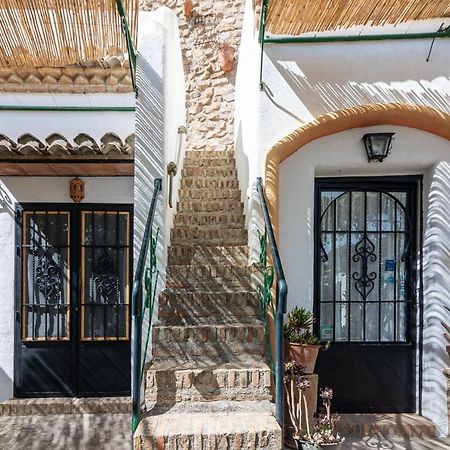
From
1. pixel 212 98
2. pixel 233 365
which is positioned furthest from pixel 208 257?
pixel 212 98

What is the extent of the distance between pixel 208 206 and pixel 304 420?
10.3 feet

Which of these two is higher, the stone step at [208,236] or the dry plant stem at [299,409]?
the stone step at [208,236]

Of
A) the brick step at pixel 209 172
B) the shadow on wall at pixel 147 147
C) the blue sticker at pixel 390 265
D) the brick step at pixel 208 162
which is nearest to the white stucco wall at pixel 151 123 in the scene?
the shadow on wall at pixel 147 147

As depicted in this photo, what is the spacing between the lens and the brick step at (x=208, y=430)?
327 cm

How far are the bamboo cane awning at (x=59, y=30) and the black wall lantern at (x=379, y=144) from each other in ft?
9.18

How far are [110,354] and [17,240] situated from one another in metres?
1.96

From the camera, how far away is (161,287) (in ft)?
15.2

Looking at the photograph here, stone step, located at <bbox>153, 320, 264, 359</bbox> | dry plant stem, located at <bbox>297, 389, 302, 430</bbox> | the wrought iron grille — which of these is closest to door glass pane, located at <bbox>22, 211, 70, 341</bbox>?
stone step, located at <bbox>153, 320, 264, 359</bbox>

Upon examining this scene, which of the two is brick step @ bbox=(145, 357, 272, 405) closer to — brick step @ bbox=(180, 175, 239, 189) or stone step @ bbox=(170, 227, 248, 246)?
stone step @ bbox=(170, 227, 248, 246)

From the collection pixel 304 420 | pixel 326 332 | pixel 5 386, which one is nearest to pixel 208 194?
pixel 326 332

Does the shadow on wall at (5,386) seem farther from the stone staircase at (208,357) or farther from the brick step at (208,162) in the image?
the brick step at (208,162)

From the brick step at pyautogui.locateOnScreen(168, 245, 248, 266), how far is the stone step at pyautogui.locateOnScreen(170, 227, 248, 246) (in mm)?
215

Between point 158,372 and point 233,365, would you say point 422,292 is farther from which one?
point 158,372

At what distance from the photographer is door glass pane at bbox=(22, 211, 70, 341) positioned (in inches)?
223
